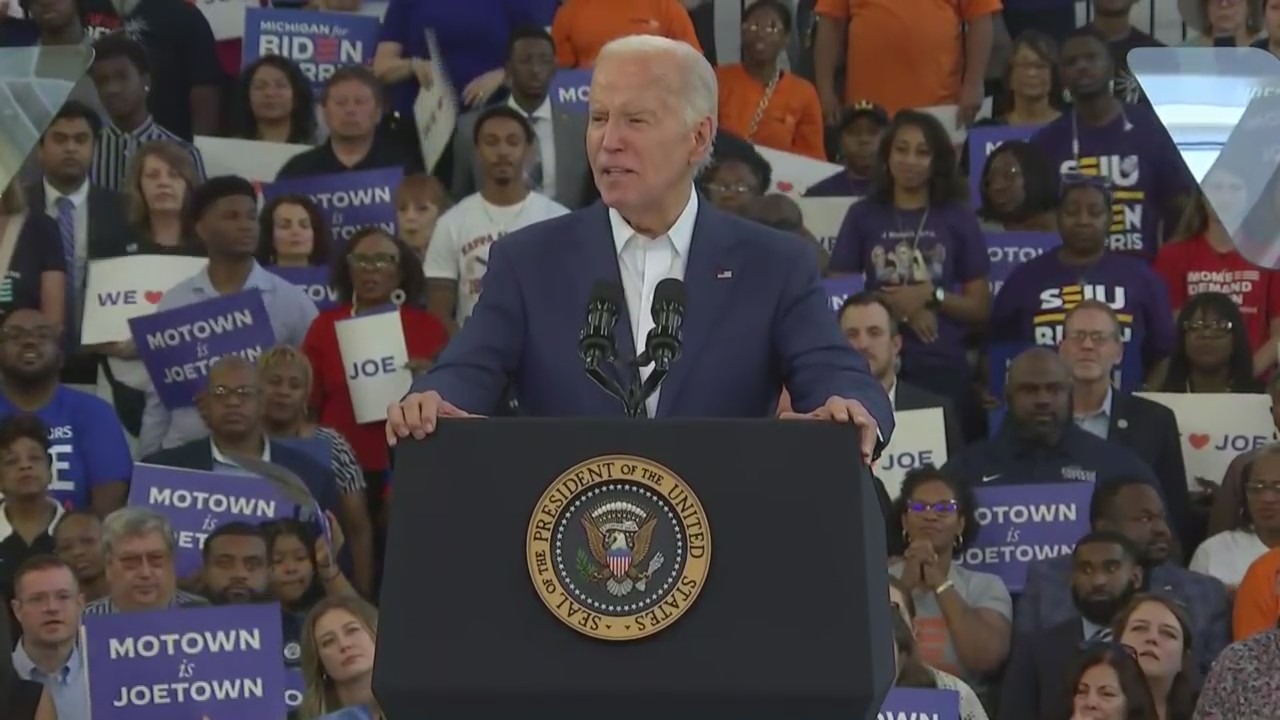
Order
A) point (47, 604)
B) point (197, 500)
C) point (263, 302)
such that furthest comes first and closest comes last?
point (263, 302), point (197, 500), point (47, 604)

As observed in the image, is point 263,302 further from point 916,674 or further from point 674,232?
point 674,232

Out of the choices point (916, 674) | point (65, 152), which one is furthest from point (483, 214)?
point (916, 674)

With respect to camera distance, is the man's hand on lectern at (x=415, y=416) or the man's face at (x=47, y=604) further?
the man's face at (x=47, y=604)

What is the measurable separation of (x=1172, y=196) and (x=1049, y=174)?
1.63ft

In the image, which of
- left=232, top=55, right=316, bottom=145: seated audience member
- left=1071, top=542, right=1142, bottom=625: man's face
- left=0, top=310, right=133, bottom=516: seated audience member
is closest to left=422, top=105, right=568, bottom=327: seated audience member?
left=232, top=55, right=316, bottom=145: seated audience member

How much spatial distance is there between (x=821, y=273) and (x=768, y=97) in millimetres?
3502

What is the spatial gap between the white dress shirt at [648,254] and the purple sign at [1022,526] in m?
4.41

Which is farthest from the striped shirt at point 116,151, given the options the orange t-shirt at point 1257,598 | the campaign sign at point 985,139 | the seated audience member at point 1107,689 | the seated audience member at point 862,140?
the seated audience member at point 1107,689

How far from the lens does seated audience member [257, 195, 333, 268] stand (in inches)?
386

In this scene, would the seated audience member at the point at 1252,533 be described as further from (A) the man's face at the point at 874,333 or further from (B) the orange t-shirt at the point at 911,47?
(B) the orange t-shirt at the point at 911,47

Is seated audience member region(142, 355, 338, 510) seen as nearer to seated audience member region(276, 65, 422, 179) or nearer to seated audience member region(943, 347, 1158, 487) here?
seated audience member region(943, 347, 1158, 487)

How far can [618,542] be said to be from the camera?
127 inches

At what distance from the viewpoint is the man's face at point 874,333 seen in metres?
8.62

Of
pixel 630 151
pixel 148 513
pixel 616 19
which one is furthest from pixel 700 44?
pixel 630 151
